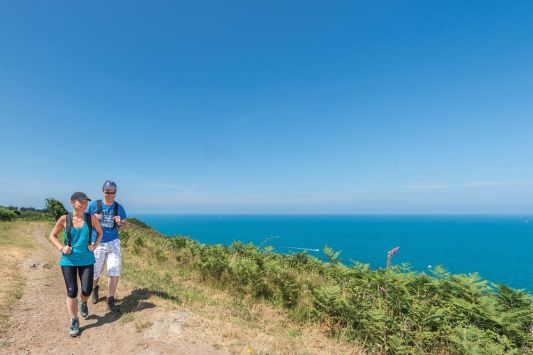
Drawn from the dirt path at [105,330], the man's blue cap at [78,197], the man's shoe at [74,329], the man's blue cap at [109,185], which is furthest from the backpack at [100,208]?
the dirt path at [105,330]

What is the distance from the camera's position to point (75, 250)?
4.88 meters

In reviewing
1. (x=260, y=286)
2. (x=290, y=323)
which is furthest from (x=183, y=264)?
(x=290, y=323)

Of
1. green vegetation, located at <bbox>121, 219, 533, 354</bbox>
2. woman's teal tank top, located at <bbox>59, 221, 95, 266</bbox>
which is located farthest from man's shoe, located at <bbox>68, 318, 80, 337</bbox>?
green vegetation, located at <bbox>121, 219, 533, 354</bbox>

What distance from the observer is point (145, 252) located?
1325 centimetres

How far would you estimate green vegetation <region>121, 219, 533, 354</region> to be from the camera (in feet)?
15.8

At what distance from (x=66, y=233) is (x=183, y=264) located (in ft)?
23.3

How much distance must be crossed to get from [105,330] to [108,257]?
5.23 ft

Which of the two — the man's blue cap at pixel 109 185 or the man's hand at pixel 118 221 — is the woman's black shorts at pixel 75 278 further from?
the man's blue cap at pixel 109 185

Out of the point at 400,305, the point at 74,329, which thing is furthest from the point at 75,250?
the point at 400,305

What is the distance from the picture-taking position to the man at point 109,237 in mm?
5855

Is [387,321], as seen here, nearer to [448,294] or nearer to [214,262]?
[448,294]

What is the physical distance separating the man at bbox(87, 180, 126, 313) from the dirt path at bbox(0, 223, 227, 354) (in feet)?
Result: 2.02

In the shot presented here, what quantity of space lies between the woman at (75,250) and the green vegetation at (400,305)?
2.72 meters

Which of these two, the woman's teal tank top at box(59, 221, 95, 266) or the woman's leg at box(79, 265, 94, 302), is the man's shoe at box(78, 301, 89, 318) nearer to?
the woman's leg at box(79, 265, 94, 302)
